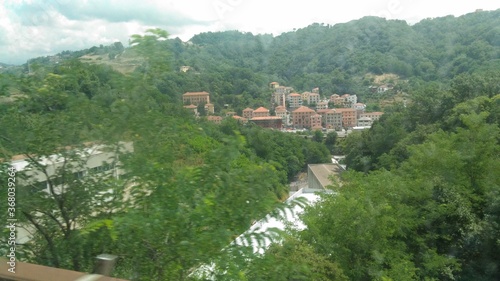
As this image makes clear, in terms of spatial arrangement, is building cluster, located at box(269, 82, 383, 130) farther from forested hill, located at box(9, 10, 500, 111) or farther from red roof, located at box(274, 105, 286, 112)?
forested hill, located at box(9, 10, 500, 111)

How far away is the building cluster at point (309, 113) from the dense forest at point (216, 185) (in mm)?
2787

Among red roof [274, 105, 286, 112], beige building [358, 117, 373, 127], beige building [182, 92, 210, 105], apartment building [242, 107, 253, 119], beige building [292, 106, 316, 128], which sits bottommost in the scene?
beige building [358, 117, 373, 127]

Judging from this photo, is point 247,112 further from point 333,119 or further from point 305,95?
point 305,95

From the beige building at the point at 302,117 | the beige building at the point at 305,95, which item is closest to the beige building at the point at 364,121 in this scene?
the beige building at the point at 302,117

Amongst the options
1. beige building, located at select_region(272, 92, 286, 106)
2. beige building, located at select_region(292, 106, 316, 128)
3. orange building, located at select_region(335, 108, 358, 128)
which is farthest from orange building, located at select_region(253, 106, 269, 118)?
orange building, located at select_region(335, 108, 358, 128)

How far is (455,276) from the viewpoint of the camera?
8.07 m

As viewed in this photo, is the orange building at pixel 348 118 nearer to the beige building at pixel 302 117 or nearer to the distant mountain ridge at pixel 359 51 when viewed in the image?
the beige building at pixel 302 117

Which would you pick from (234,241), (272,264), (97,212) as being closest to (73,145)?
(97,212)

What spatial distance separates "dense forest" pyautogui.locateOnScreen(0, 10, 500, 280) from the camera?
192 centimetres

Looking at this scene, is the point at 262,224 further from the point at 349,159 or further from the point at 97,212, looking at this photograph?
the point at 349,159

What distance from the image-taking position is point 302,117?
25.5 meters

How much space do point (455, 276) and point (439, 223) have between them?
3.78 ft

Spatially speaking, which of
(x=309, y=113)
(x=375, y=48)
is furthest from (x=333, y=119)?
(x=375, y=48)

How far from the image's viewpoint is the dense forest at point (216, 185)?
1.92 metres
